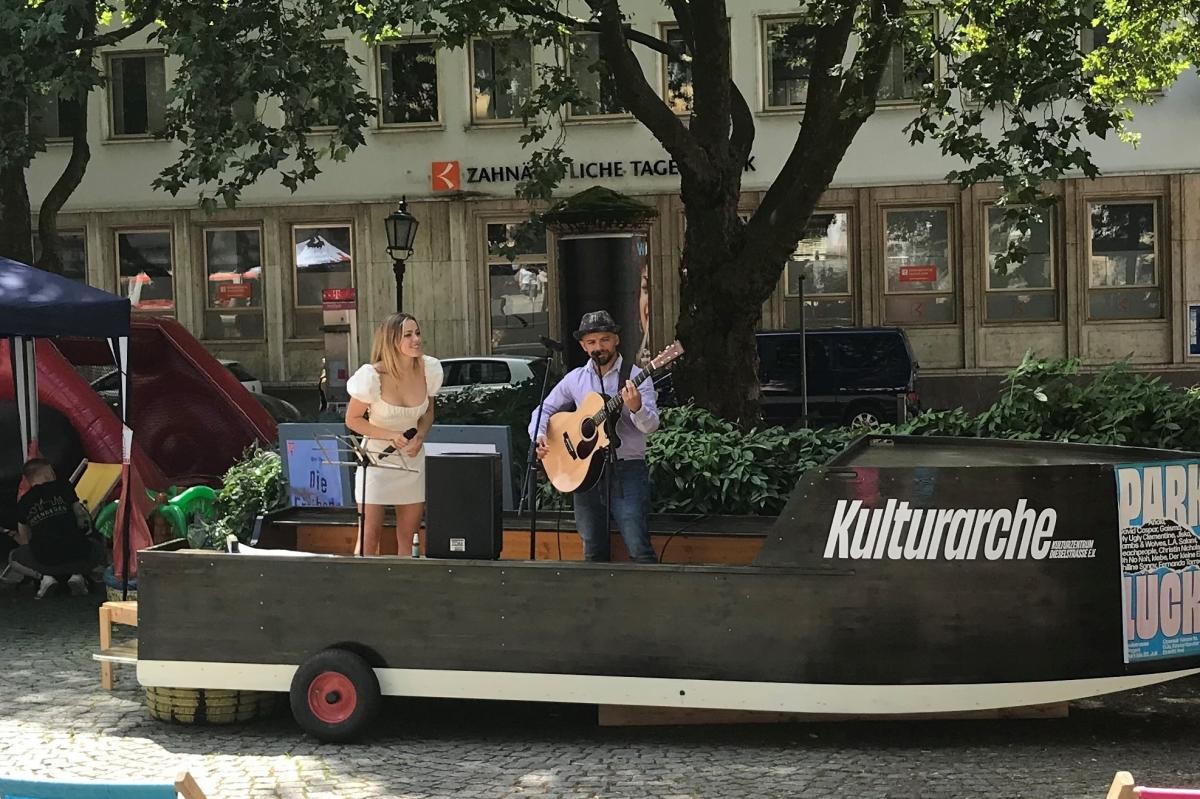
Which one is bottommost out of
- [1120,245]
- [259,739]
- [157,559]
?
[259,739]

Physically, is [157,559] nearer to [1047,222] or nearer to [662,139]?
[662,139]

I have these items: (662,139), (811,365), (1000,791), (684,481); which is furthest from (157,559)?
(811,365)

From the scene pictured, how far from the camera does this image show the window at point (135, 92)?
104 ft

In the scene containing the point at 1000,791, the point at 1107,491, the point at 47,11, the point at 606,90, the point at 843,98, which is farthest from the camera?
the point at 606,90

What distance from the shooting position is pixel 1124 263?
29.0 meters

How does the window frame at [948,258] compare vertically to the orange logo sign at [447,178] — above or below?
below

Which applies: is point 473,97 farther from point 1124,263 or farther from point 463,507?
point 463,507

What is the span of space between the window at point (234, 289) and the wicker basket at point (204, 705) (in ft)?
81.2

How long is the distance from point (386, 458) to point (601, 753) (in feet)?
6.25

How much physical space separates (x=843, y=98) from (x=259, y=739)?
7.26 metres

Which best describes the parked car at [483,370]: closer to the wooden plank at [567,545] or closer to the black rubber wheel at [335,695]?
the wooden plank at [567,545]

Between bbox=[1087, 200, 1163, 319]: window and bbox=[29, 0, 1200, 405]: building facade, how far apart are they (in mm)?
38

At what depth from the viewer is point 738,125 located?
1376cm

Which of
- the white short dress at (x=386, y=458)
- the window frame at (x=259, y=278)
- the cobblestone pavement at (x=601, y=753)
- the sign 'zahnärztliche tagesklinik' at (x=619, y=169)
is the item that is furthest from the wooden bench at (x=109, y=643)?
the window frame at (x=259, y=278)
